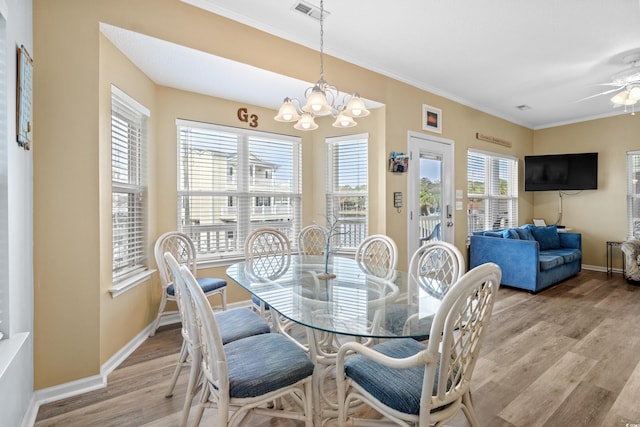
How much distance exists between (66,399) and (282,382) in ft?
5.33

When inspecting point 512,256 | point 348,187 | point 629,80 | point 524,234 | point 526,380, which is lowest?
point 526,380

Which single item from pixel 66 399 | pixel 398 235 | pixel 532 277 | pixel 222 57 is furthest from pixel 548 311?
pixel 66 399

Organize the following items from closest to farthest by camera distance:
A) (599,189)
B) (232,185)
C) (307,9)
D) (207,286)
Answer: (307,9), (207,286), (232,185), (599,189)

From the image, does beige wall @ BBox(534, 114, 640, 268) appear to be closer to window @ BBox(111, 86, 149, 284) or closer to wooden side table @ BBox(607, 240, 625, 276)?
wooden side table @ BBox(607, 240, 625, 276)

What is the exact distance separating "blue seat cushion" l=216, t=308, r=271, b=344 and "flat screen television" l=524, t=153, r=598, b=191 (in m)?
6.04

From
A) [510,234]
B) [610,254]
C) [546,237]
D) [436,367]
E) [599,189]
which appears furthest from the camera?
[599,189]

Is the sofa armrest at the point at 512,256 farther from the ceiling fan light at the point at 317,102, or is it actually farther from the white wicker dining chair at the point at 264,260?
the ceiling fan light at the point at 317,102

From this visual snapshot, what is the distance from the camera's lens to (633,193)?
539cm

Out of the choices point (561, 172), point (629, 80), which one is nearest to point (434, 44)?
point (629, 80)

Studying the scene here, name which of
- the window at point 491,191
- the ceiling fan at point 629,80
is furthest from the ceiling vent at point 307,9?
the window at point 491,191

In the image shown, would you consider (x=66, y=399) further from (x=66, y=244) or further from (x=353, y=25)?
(x=353, y=25)

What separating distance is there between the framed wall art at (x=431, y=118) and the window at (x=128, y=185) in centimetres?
328

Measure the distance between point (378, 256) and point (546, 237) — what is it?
3993 mm

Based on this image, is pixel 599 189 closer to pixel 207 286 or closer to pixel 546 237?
pixel 546 237
